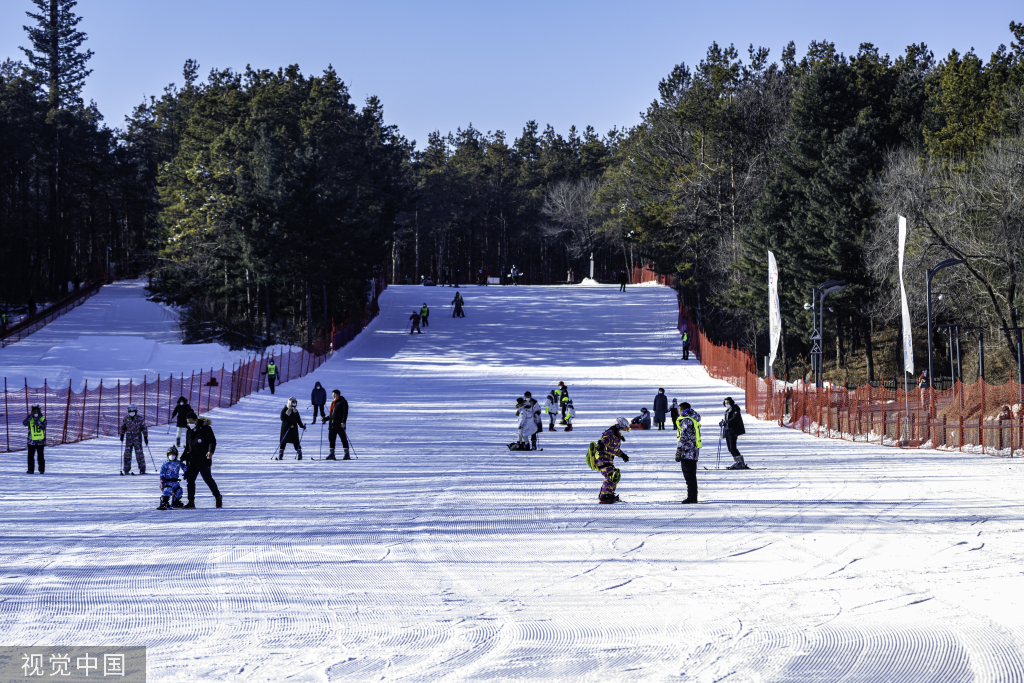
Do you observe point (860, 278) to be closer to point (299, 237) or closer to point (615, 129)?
point (299, 237)

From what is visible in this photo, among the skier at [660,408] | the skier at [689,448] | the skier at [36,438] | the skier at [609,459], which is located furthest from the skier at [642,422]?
the skier at [36,438]

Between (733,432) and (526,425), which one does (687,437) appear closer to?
(733,432)

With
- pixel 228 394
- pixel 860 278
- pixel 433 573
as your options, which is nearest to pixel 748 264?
pixel 860 278

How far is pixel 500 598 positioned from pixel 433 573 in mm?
1157

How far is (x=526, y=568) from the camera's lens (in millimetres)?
9641

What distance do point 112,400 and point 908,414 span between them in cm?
2102

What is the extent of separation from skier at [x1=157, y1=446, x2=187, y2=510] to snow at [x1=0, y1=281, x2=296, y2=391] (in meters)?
17.7

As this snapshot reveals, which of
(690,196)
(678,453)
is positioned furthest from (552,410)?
(690,196)

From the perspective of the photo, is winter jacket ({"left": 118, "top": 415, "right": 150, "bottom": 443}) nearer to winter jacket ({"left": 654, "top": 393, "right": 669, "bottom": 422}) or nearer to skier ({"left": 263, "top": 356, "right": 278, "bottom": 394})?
winter jacket ({"left": 654, "top": 393, "right": 669, "bottom": 422})

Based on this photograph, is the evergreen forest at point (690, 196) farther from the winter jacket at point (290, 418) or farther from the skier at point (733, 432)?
the winter jacket at point (290, 418)

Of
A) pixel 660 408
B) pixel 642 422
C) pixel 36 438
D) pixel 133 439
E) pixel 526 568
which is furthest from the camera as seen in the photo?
pixel 642 422

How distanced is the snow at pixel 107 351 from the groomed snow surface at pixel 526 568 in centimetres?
1813

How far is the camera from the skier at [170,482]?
13.2 m

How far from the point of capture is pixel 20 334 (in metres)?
52.5
